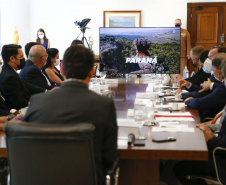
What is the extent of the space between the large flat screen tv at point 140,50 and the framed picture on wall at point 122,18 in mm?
5438

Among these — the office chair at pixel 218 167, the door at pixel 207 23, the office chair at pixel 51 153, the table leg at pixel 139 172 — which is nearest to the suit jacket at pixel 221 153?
the office chair at pixel 218 167

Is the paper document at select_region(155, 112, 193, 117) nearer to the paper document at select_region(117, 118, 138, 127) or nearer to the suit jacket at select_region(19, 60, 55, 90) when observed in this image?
the paper document at select_region(117, 118, 138, 127)

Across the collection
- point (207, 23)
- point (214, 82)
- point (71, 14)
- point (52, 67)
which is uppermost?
point (71, 14)

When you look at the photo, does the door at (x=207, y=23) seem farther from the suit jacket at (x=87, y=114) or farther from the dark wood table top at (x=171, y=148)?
the suit jacket at (x=87, y=114)

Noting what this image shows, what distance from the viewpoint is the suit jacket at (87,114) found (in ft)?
5.77

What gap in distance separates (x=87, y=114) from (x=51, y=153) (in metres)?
0.24

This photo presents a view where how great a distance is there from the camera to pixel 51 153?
1.67 meters

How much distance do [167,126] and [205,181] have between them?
1.61 ft

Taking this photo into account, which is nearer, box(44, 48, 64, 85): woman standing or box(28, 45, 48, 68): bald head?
box(28, 45, 48, 68): bald head

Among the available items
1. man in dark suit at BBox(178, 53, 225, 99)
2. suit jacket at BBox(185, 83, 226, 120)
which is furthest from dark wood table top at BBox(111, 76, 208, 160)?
man in dark suit at BBox(178, 53, 225, 99)

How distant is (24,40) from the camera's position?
1087 centimetres

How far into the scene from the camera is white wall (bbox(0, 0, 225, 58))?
10734mm

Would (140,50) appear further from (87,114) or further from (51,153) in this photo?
(51,153)

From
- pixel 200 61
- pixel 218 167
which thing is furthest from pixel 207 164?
pixel 200 61
